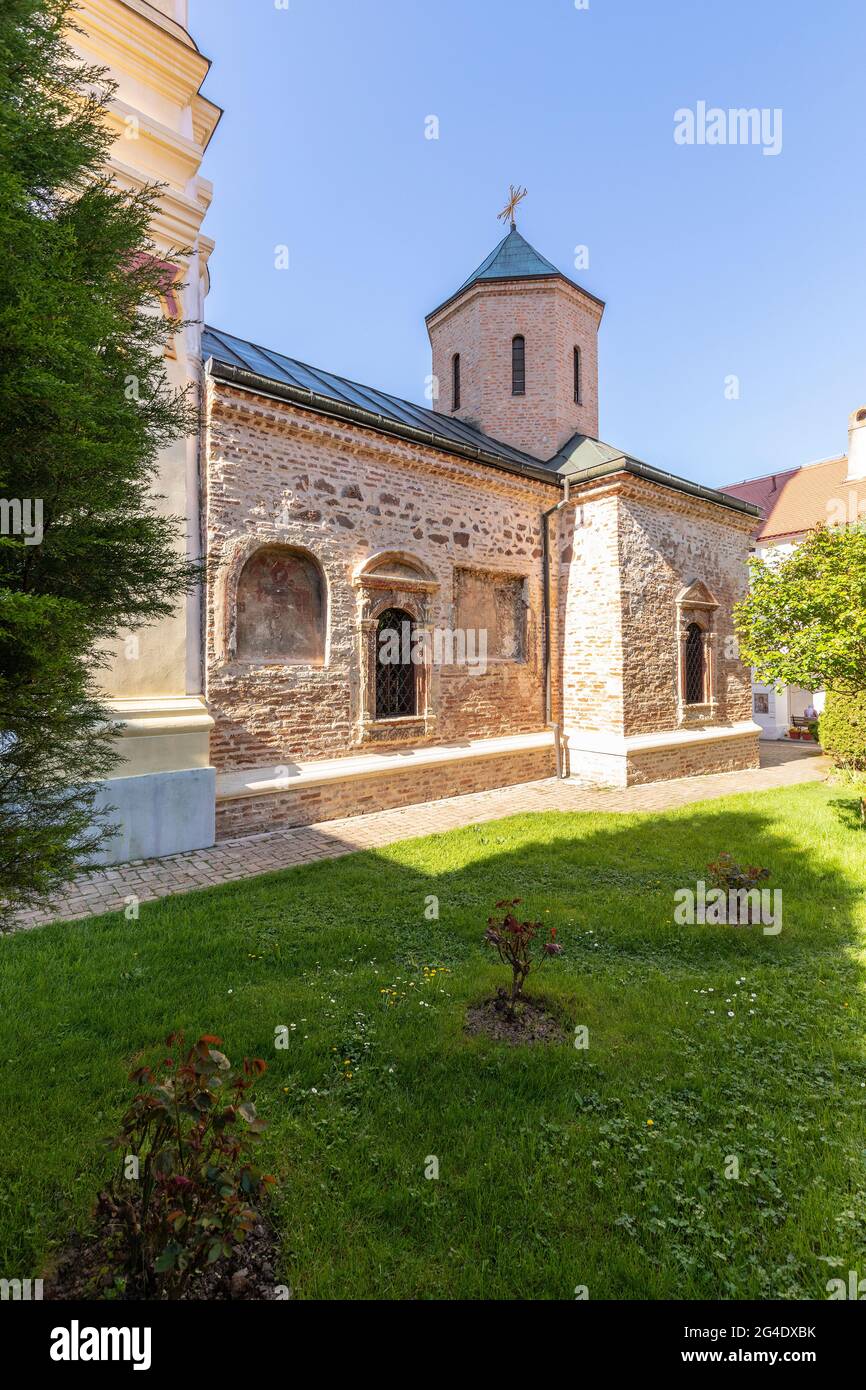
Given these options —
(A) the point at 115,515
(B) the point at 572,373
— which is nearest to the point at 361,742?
(A) the point at 115,515

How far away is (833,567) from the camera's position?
767 centimetres

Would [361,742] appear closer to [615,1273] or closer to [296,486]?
[296,486]

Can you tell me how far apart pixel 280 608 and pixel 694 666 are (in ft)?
31.9

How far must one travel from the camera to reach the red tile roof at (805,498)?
22531 mm

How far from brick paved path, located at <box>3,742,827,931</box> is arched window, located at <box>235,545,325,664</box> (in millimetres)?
2624

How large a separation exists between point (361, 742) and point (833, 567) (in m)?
7.17

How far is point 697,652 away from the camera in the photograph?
1334 cm

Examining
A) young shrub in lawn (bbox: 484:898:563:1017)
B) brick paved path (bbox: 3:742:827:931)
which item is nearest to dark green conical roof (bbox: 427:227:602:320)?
brick paved path (bbox: 3:742:827:931)

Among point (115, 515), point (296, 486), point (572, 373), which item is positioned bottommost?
point (115, 515)

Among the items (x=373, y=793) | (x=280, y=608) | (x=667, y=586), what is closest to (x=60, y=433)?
(x=280, y=608)

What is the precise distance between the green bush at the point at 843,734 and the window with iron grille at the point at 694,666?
272 centimetres

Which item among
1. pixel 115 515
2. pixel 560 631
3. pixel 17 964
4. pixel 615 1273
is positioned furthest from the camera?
pixel 560 631
